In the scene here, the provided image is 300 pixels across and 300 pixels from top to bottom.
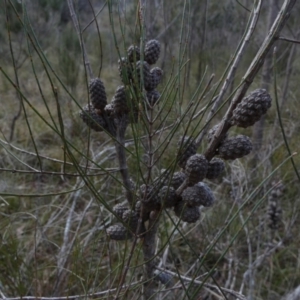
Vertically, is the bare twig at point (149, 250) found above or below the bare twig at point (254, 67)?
below

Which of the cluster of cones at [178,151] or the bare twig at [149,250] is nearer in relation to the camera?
the cluster of cones at [178,151]

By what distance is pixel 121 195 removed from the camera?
4.85 feet

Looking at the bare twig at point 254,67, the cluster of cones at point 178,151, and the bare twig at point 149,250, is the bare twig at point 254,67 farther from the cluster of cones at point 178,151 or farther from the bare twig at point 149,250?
the bare twig at point 149,250

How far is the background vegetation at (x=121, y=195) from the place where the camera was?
639mm

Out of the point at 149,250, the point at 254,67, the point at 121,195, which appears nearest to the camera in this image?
the point at 254,67

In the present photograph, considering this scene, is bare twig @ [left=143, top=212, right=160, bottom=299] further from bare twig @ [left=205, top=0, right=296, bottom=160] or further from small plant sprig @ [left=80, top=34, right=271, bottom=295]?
bare twig @ [left=205, top=0, right=296, bottom=160]

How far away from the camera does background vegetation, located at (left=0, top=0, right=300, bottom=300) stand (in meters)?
0.64

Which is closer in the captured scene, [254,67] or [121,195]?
[254,67]

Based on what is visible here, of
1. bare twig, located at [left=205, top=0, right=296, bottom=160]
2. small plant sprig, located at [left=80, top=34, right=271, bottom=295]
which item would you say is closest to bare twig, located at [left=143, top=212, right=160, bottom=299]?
small plant sprig, located at [left=80, top=34, right=271, bottom=295]

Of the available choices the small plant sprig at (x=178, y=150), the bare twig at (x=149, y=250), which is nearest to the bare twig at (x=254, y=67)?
the small plant sprig at (x=178, y=150)

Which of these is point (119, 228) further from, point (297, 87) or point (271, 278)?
point (297, 87)

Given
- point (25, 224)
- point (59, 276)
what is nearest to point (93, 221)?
point (25, 224)

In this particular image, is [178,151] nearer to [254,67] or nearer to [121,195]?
[254,67]

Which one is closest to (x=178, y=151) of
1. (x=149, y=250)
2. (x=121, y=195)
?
(x=149, y=250)
